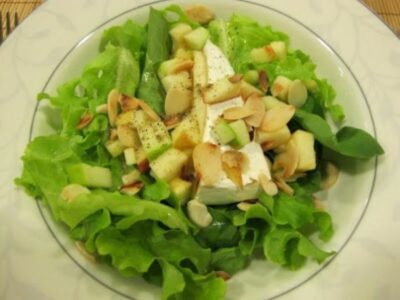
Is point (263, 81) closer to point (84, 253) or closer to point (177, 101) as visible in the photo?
point (177, 101)

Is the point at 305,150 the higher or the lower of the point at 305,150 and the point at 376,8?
the lower

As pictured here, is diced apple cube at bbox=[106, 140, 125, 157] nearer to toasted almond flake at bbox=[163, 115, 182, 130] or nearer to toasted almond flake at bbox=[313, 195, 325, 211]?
toasted almond flake at bbox=[163, 115, 182, 130]

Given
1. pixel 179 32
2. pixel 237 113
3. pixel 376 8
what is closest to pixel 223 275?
pixel 237 113

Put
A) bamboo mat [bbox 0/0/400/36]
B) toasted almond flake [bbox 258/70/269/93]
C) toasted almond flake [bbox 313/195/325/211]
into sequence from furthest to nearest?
bamboo mat [bbox 0/0/400/36]
toasted almond flake [bbox 258/70/269/93]
toasted almond flake [bbox 313/195/325/211]

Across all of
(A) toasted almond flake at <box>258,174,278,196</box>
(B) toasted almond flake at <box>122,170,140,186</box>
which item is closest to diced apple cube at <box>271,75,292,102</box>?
(A) toasted almond flake at <box>258,174,278,196</box>

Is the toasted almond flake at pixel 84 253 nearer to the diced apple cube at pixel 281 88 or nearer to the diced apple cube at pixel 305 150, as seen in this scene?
the diced apple cube at pixel 305 150

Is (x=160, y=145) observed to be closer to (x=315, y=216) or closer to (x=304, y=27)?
(x=315, y=216)

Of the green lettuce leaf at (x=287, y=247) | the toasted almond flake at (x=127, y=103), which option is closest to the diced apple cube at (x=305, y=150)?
the green lettuce leaf at (x=287, y=247)
